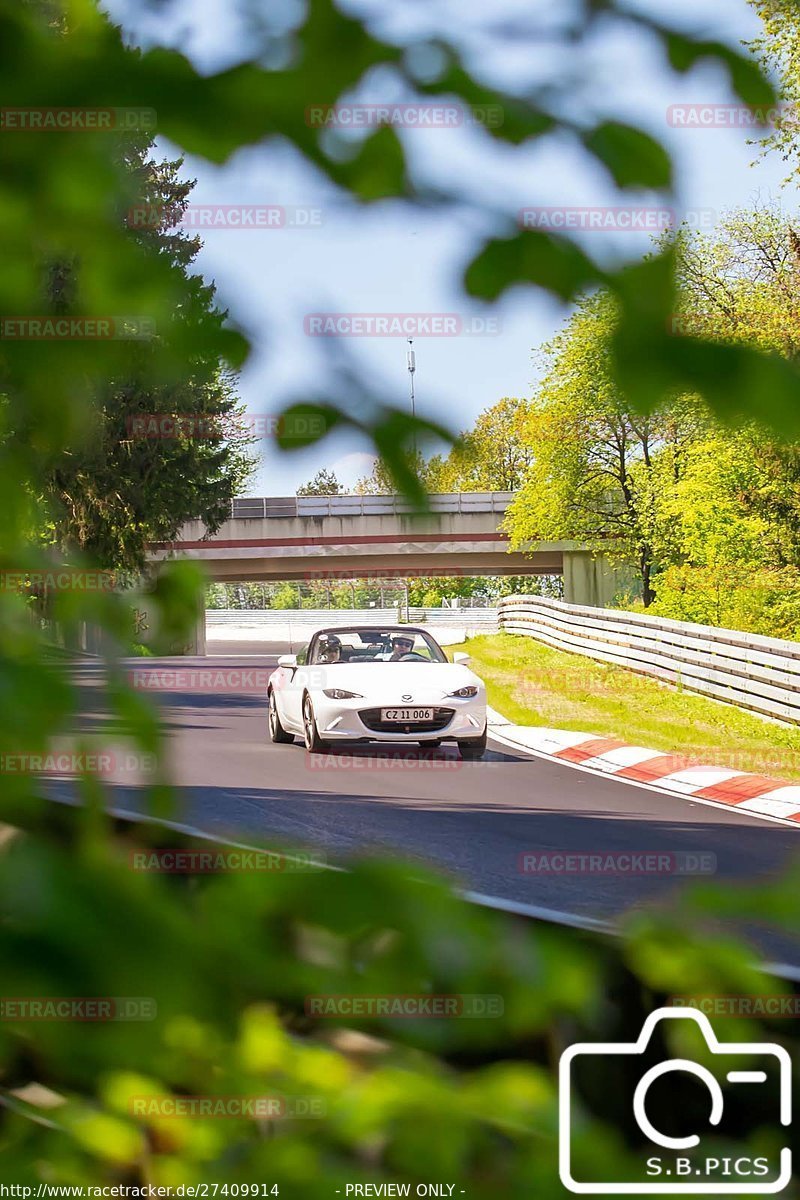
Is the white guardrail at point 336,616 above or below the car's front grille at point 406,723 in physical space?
below

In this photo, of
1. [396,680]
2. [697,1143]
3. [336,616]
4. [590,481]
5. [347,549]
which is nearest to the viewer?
[697,1143]

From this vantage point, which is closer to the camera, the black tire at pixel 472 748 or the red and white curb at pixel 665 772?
the red and white curb at pixel 665 772

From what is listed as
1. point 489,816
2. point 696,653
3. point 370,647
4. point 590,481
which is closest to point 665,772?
point 489,816

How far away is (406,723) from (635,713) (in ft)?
20.3

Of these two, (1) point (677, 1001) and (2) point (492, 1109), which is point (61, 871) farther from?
(1) point (677, 1001)

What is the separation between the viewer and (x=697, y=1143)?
3.12ft

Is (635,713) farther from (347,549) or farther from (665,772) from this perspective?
(347,549)

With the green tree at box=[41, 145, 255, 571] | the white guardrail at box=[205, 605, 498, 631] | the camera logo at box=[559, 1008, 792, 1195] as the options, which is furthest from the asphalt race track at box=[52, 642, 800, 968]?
the white guardrail at box=[205, 605, 498, 631]

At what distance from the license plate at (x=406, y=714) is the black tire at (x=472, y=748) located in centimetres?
77

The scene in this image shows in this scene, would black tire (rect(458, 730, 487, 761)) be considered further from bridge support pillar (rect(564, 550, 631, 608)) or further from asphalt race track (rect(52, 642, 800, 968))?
bridge support pillar (rect(564, 550, 631, 608))

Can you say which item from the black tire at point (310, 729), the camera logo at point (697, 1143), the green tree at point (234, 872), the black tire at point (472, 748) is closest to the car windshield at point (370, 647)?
Result: the black tire at point (310, 729)

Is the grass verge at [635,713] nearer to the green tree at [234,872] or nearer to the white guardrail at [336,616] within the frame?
the green tree at [234,872]

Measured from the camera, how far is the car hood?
13.0 meters

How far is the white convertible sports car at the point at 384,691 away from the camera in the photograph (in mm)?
13117
